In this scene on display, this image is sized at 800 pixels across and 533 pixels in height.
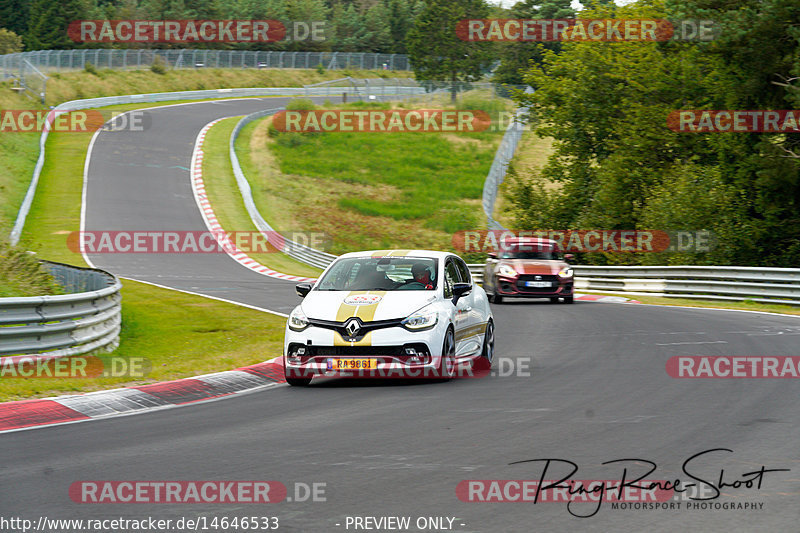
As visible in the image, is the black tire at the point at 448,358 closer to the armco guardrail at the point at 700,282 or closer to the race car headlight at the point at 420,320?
the race car headlight at the point at 420,320

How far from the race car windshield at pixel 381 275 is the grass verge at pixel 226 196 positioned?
23318 mm

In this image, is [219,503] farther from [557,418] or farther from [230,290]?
[230,290]

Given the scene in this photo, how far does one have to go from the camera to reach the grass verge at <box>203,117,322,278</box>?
38.9 meters

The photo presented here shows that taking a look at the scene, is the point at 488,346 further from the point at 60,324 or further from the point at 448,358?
the point at 60,324

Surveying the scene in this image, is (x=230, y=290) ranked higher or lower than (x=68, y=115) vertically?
lower

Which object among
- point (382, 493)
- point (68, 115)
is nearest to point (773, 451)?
point (382, 493)

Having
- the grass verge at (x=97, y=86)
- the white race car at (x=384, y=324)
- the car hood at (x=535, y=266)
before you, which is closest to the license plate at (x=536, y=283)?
the car hood at (x=535, y=266)

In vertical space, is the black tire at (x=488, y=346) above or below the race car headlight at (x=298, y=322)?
below

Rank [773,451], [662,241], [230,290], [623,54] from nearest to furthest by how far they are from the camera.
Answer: [773,451] < [230,290] < [662,241] < [623,54]

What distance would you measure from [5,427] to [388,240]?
1574 inches

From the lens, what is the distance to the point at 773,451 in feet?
24.6

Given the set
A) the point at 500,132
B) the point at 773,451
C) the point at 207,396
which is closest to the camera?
the point at 773,451

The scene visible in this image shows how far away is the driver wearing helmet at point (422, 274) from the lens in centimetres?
1235

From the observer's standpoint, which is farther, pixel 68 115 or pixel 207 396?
pixel 68 115
